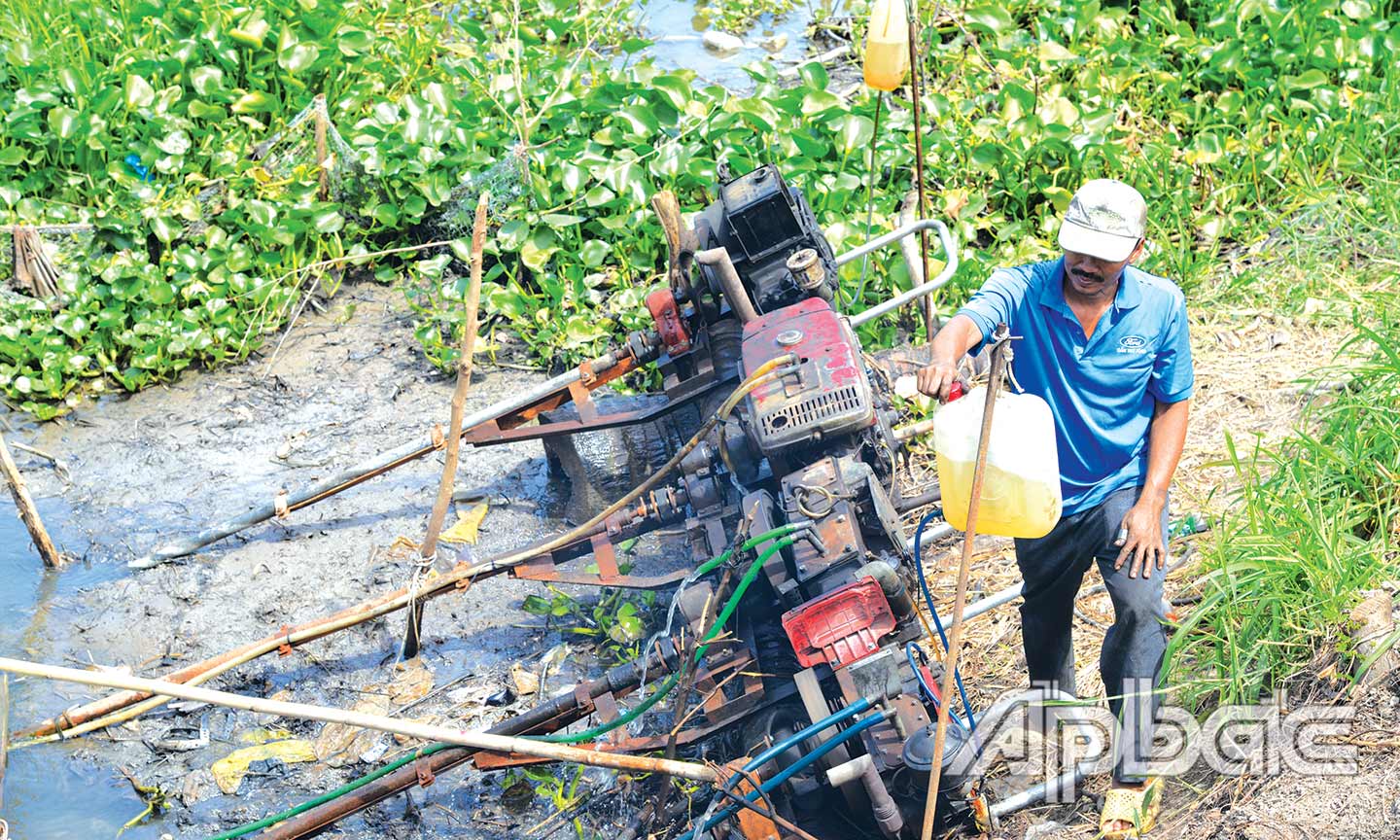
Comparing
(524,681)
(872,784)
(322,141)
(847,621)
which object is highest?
(322,141)

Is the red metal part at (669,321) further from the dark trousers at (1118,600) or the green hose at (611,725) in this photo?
the dark trousers at (1118,600)

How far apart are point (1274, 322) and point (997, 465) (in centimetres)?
331

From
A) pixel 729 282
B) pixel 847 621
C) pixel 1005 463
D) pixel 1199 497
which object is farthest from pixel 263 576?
pixel 1199 497

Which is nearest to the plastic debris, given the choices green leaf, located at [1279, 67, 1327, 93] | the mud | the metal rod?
the mud

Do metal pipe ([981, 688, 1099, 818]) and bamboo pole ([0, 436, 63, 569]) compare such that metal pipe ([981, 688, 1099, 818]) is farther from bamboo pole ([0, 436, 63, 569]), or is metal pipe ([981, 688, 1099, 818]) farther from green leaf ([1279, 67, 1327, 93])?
green leaf ([1279, 67, 1327, 93])

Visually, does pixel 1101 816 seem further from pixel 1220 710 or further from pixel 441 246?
pixel 441 246

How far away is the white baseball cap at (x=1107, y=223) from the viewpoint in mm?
Result: 3312

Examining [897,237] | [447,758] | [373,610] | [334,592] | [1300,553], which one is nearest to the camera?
[1300,553]

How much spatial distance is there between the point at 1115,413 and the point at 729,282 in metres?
1.49

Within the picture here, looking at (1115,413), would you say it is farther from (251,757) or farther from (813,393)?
(251,757)

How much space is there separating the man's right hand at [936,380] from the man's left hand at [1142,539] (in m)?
0.72

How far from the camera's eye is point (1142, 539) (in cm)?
350

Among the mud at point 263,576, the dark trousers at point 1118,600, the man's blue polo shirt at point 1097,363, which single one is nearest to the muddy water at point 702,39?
the mud at point 263,576

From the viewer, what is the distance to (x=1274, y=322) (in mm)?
5762
